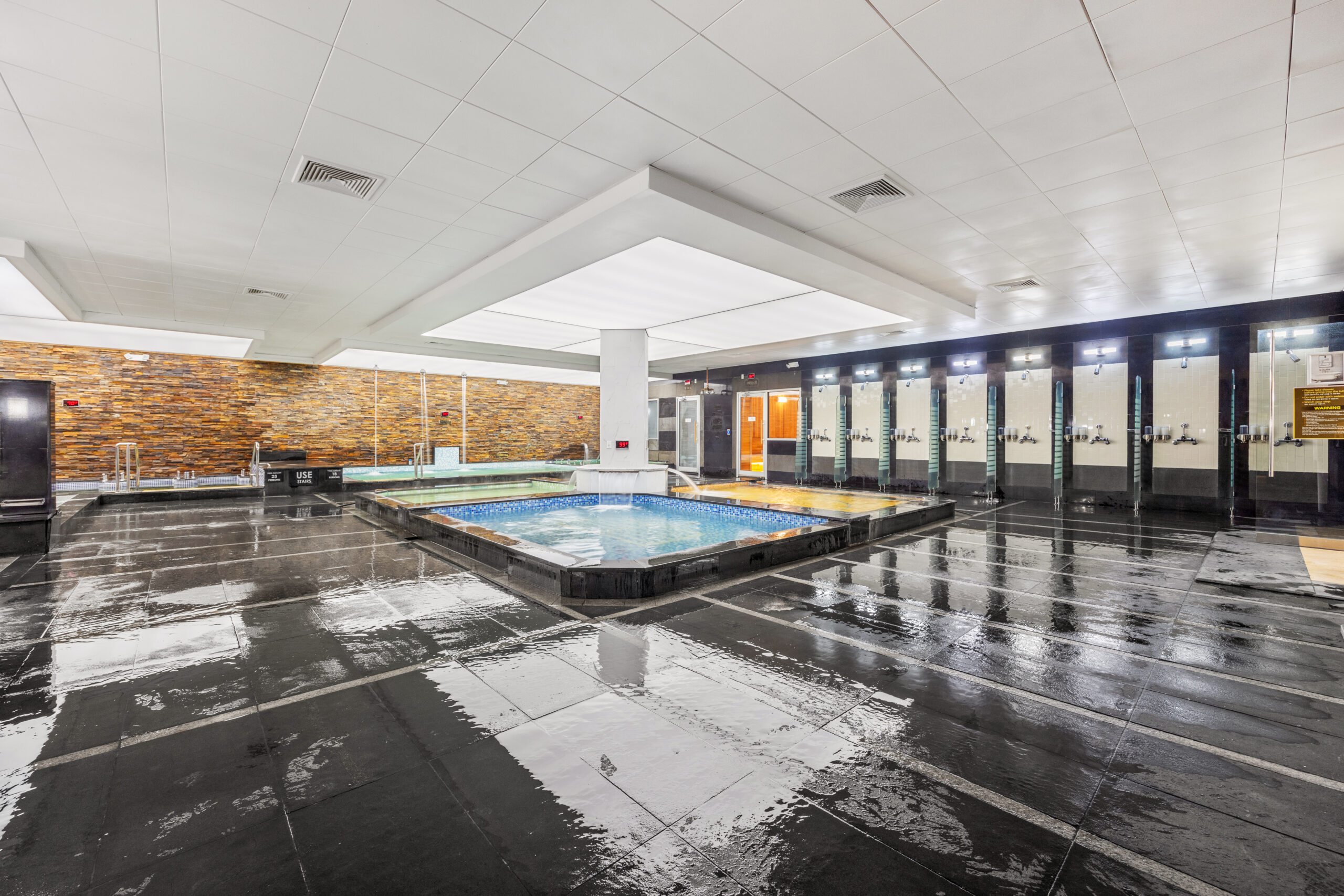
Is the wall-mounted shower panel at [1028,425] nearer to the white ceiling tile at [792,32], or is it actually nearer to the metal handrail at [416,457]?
the white ceiling tile at [792,32]

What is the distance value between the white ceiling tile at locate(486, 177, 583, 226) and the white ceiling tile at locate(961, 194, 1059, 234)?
358 cm

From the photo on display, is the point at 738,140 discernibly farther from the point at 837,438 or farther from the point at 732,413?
the point at 732,413

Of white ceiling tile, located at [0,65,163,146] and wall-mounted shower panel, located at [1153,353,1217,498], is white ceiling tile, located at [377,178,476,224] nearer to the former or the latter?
white ceiling tile, located at [0,65,163,146]

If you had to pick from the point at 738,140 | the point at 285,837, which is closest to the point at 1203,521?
the point at 738,140

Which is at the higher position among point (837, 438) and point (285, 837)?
point (837, 438)

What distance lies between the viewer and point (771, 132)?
3.63 m

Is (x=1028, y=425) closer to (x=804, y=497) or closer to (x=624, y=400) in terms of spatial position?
(x=804, y=497)

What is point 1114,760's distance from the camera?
1.93m

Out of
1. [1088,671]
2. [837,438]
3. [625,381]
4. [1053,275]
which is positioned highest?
[1053,275]

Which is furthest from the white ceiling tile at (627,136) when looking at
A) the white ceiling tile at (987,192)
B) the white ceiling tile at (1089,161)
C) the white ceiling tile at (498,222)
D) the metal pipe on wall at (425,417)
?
the metal pipe on wall at (425,417)

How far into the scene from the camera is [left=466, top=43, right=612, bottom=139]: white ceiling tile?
2994 mm

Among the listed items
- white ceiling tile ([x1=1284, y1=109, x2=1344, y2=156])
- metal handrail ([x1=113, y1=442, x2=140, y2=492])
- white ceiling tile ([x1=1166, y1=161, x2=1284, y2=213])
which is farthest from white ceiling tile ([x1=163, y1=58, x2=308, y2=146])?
metal handrail ([x1=113, y1=442, x2=140, y2=492])

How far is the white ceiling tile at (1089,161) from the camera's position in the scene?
3.68 m

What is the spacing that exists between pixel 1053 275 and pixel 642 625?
6.76 meters
